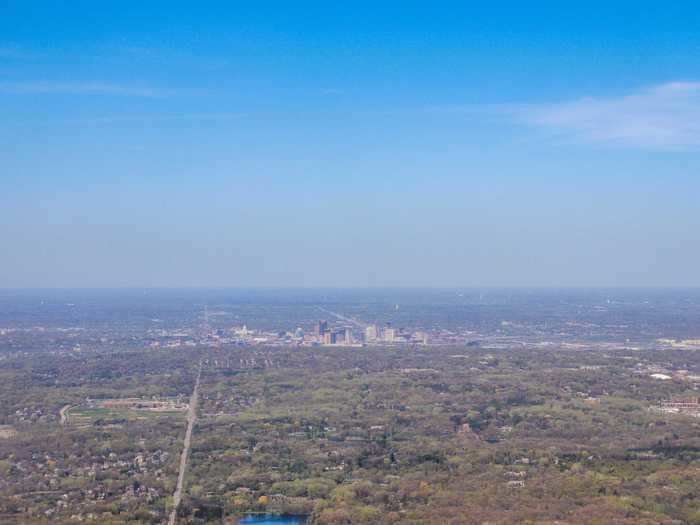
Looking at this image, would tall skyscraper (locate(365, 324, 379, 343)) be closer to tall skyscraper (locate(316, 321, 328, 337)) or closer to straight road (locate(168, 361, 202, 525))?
tall skyscraper (locate(316, 321, 328, 337))

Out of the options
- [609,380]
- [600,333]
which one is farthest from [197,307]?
[609,380]

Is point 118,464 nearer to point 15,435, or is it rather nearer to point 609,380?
point 15,435

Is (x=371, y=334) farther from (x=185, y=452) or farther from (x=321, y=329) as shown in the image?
(x=185, y=452)

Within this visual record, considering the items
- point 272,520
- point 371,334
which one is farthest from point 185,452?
point 371,334

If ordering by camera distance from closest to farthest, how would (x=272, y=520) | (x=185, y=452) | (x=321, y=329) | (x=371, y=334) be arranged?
(x=272, y=520) → (x=185, y=452) → (x=321, y=329) → (x=371, y=334)

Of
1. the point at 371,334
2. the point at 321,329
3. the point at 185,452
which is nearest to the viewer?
the point at 185,452

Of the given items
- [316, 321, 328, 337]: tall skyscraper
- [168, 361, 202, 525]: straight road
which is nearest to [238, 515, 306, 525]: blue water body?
[168, 361, 202, 525]: straight road

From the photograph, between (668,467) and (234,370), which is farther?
(234,370)

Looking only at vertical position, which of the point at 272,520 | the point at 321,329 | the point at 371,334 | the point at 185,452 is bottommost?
the point at 272,520

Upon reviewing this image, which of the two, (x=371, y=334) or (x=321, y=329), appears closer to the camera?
(x=321, y=329)
